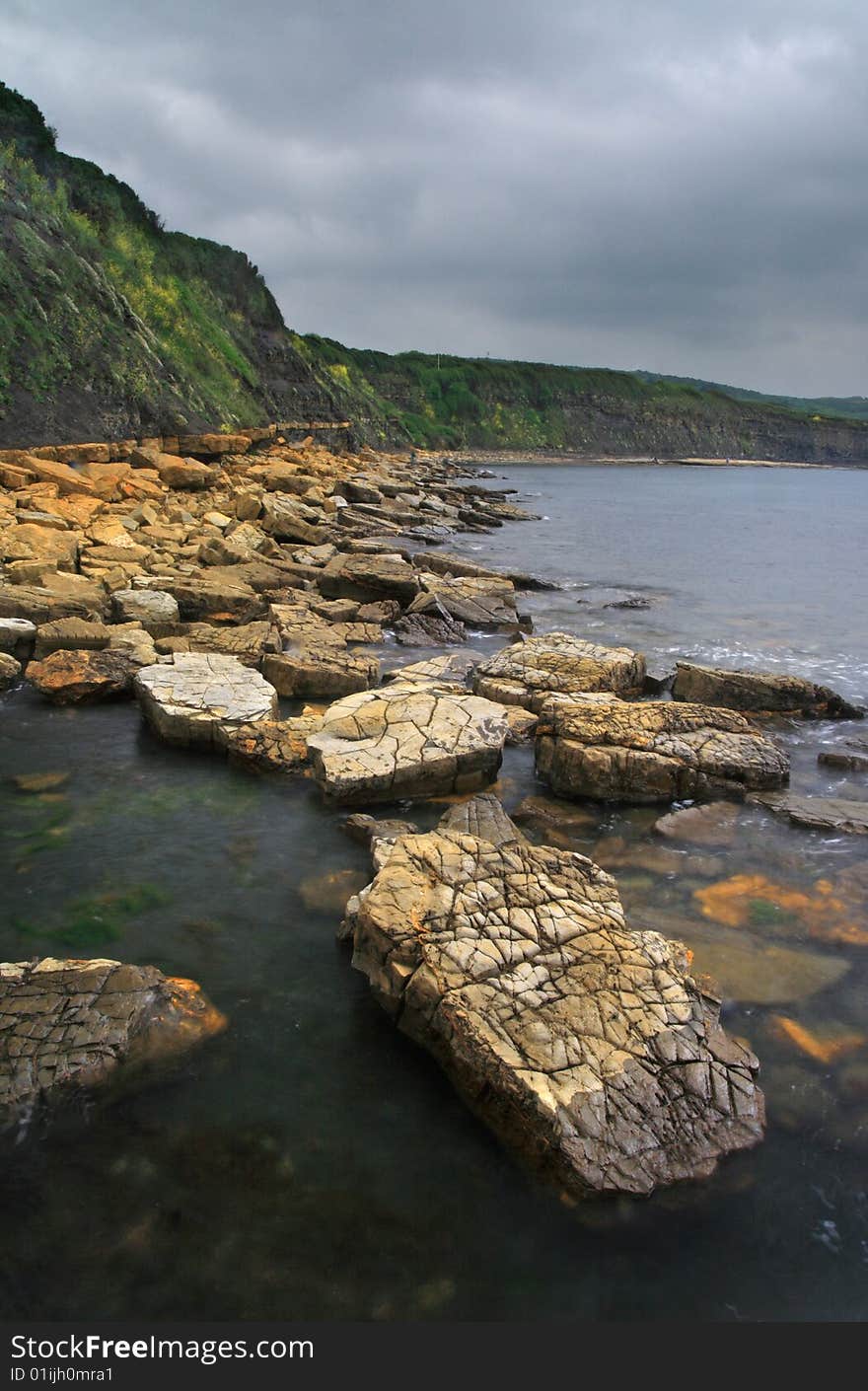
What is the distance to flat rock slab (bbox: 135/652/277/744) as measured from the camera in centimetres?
669

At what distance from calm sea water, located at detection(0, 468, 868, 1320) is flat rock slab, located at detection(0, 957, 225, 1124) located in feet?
0.45

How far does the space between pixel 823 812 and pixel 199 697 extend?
17.0 feet

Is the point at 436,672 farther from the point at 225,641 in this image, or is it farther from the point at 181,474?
the point at 181,474

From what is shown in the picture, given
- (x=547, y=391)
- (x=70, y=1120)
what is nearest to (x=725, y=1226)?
(x=70, y=1120)

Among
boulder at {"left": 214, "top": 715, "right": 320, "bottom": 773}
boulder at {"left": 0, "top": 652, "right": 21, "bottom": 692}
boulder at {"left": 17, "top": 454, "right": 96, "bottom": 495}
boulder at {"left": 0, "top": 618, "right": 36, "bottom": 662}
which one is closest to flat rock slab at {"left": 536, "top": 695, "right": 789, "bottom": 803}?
boulder at {"left": 214, "top": 715, "right": 320, "bottom": 773}

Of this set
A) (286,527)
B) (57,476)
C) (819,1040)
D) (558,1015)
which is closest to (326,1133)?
(558,1015)

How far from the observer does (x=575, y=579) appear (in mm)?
17500

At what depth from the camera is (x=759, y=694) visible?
8453mm

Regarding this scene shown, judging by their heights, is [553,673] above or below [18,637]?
below

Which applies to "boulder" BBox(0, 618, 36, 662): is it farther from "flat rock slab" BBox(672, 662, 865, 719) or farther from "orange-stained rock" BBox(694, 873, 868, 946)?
"orange-stained rock" BBox(694, 873, 868, 946)

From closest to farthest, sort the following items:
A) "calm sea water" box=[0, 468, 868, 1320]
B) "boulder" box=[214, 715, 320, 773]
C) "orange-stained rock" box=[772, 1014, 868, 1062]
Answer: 1. "calm sea water" box=[0, 468, 868, 1320]
2. "orange-stained rock" box=[772, 1014, 868, 1062]
3. "boulder" box=[214, 715, 320, 773]

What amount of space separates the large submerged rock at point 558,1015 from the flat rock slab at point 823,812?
2342 mm

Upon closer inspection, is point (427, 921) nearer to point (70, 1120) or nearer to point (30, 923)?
point (70, 1120)

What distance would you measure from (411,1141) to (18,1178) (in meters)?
1.47
